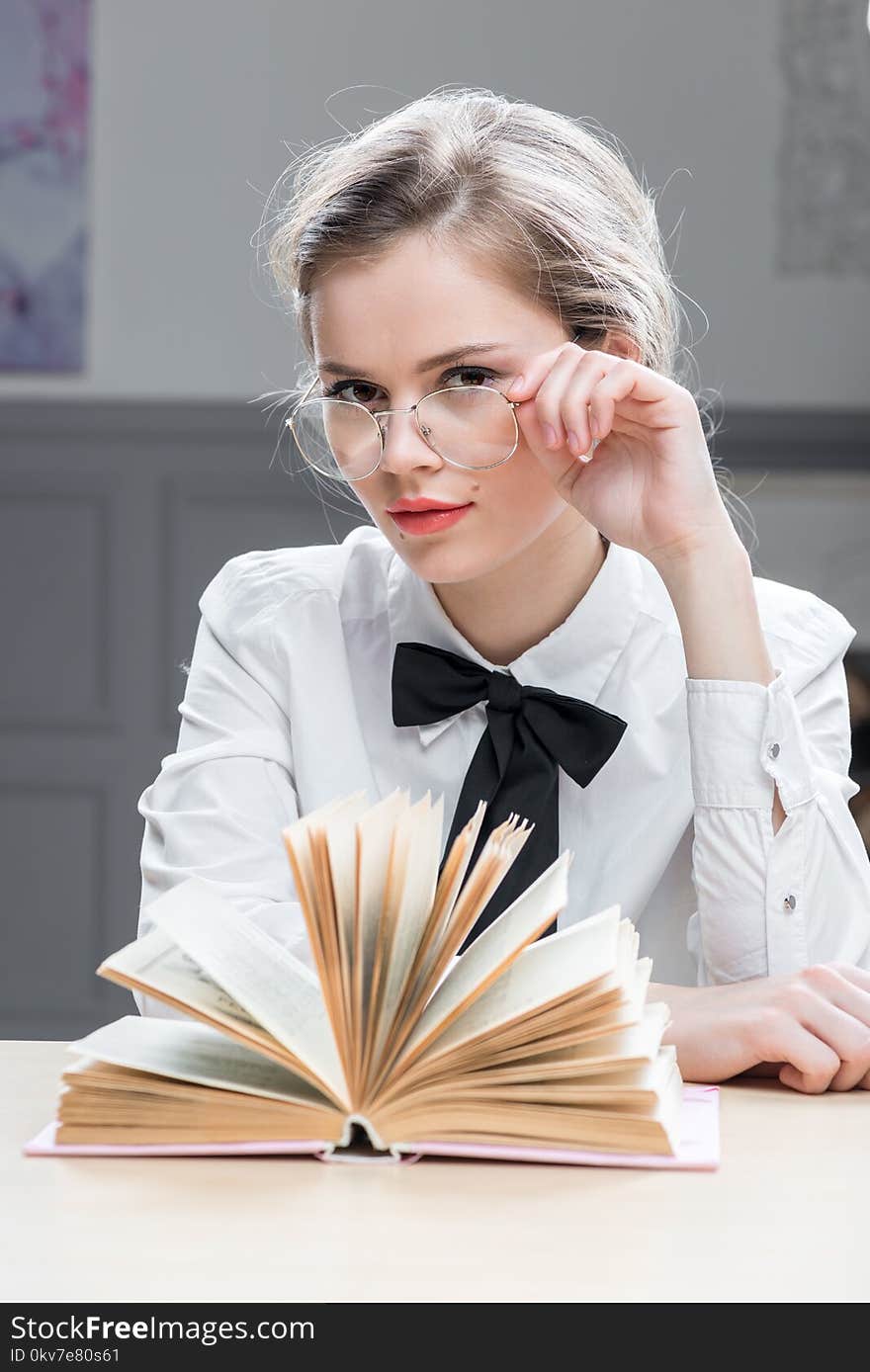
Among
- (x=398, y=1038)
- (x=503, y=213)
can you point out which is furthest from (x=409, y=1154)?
(x=503, y=213)

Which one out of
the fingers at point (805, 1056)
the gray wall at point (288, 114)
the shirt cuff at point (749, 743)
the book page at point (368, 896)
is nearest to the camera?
the book page at point (368, 896)

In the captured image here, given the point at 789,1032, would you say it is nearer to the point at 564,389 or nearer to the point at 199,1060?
the point at 199,1060

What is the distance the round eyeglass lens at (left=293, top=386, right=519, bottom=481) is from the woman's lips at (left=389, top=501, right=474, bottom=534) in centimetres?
4

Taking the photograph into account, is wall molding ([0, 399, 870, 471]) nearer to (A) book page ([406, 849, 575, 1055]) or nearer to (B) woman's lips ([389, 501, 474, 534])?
(B) woman's lips ([389, 501, 474, 534])

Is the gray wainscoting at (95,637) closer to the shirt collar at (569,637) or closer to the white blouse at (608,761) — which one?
the white blouse at (608,761)

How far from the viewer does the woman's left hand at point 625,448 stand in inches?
53.0

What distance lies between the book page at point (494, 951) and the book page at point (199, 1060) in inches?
3.1

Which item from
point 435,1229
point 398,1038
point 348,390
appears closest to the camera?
point 435,1229

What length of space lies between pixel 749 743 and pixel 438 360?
16.7 inches

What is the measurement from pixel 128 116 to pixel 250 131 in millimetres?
334

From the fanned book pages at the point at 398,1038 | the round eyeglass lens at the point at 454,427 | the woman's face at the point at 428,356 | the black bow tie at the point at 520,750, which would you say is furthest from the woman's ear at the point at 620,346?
the fanned book pages at the point at 398,1038

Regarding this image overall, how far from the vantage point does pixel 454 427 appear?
1.40 meters

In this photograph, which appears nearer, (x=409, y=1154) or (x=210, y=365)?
(x=409, y=1154)

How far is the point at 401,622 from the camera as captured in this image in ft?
5.52
